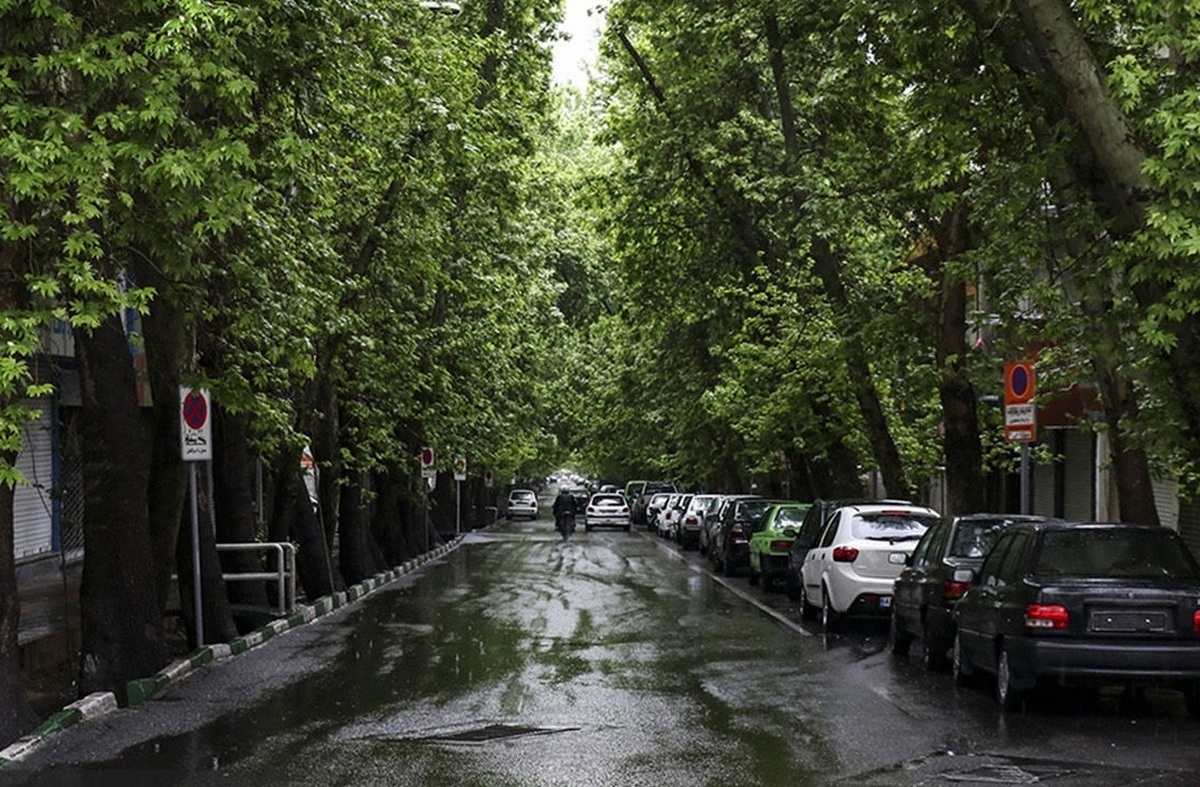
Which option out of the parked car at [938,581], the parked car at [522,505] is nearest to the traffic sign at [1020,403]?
the parked car at [938,581]

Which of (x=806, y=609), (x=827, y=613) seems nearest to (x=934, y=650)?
(x=827, y=613)

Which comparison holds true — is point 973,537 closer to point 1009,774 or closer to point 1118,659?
point 1118,659

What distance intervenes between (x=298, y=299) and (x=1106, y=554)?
26.9ft

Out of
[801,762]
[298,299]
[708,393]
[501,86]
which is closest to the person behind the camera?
[801,762]

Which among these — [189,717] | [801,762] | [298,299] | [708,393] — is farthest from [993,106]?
[708,393]

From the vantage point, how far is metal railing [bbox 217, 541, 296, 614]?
71.1 ft

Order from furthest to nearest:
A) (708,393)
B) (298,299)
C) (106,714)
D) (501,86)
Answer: (708,393)
(501,86)
(298,299)
(106,714)

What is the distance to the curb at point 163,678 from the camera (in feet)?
39.2

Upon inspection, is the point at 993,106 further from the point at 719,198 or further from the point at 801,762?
the point at 719,198

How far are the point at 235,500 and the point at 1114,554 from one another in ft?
41.6

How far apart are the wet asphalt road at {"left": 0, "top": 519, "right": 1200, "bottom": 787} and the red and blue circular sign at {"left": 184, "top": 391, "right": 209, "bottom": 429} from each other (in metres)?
2.53

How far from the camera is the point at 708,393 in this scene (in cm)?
3766

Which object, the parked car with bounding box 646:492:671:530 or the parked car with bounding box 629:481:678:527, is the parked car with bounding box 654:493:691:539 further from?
the parked car with bounding box 629:481:678:527

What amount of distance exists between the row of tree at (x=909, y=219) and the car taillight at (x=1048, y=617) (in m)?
2.26
